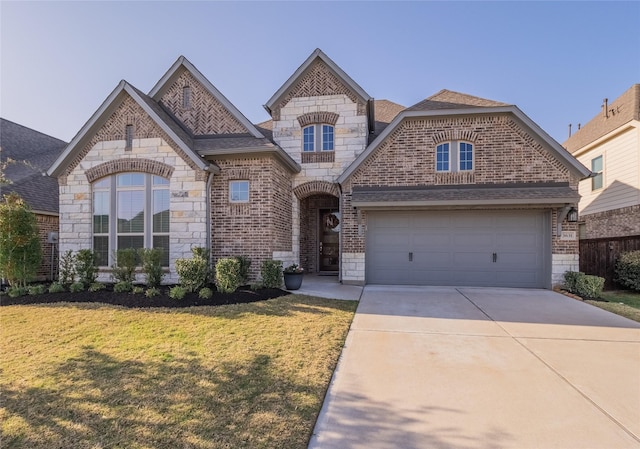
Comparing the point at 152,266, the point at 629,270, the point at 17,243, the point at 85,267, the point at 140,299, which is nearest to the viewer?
the point at 140,299

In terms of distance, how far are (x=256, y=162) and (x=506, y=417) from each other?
28.6 ft

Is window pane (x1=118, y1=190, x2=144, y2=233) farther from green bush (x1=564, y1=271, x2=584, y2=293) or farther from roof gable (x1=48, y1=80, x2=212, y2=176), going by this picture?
green bush (x1=564, y1=271, x2=584, y2=293)

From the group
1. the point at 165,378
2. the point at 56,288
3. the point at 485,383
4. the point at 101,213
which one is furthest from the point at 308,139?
the point at 485,383

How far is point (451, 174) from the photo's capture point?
34.9ft

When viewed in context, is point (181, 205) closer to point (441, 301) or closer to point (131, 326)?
point (131, 326)

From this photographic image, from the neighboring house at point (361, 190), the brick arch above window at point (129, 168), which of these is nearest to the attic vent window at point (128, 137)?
the neighboring house at point (361, 190)

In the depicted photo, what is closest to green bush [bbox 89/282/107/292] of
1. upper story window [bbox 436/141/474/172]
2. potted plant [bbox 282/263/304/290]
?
potted plant [bbox 282/263/304/290]

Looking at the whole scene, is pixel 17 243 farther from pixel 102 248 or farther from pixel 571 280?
pixel 571 280

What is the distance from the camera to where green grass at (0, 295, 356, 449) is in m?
2.81

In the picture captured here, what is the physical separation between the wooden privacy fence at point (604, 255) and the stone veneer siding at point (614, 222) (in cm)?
276

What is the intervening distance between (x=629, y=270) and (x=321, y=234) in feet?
33.8

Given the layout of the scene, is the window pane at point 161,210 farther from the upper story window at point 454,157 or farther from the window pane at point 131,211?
the upper story window at point 454,157

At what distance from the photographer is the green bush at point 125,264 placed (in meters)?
8.96

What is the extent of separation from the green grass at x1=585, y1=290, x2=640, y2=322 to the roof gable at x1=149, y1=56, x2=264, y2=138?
10.8 meters
